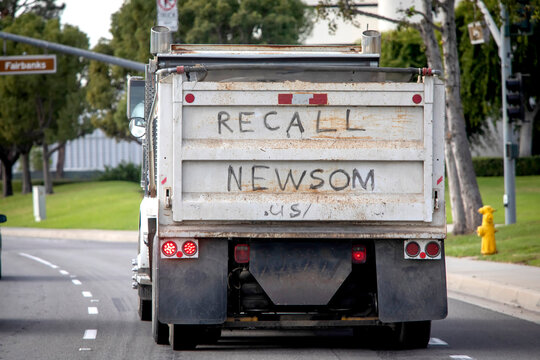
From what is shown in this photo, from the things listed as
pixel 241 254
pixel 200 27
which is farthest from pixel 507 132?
pixel 200 27

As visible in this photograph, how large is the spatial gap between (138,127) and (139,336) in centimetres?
237

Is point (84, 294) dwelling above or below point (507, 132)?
below

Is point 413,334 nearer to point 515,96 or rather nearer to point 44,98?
point 515,96

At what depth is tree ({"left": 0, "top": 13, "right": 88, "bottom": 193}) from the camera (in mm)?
60531

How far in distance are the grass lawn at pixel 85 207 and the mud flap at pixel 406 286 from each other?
107 ft

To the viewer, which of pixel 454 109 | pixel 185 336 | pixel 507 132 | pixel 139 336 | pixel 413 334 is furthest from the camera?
pixel 454 109

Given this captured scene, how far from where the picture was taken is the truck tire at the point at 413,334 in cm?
953

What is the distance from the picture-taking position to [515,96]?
2164 cm

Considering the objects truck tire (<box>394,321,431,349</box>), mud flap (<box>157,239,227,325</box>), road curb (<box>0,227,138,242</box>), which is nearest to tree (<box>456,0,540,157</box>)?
road curb (<box>0,227,138,242</box>)

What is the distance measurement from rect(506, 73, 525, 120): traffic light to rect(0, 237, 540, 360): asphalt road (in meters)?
8.54

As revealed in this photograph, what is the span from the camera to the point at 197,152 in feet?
29.0

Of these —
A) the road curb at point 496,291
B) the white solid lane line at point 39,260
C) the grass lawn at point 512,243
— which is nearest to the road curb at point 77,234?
the white solid lane line at point 39,260

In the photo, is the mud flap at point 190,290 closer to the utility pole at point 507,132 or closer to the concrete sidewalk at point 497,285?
the concrete sidewalk at point 497,285

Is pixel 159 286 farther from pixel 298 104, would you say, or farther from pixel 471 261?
pixel 471 261
